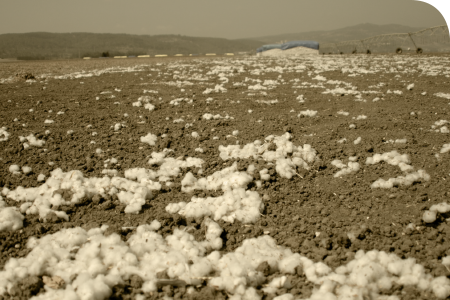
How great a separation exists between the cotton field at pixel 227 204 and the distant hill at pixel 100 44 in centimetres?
4684

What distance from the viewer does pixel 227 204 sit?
2.65m

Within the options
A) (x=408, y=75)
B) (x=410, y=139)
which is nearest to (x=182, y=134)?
(x=410, y=139)

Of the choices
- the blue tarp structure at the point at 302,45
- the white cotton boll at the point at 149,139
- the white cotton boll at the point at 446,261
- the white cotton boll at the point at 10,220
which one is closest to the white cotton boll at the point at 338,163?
the white cotton boll at the point at 446,261

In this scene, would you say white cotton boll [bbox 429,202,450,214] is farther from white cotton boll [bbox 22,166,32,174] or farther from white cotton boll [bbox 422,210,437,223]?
white cotton boll [bbox 22,166,32,174]

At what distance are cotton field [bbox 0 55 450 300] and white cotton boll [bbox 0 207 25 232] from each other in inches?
0.4

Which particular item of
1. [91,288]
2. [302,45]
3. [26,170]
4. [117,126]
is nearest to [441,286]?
[91,288]

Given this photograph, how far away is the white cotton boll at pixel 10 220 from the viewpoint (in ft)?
7.65

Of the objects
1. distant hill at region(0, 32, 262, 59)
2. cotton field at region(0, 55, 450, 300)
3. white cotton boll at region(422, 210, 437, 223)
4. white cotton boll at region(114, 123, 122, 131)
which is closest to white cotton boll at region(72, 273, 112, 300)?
cotton field at region(0, 55, 450, 300)

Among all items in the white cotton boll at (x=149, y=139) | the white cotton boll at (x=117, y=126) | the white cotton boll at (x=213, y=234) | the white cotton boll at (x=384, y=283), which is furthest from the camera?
the white cotton boll at (x=117, y=126)

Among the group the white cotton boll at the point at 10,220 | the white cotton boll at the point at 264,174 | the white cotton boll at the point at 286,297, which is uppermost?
the white cotton boll at the point at 264,174

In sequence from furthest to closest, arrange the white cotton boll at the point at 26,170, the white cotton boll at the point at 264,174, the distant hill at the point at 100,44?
the distant hill at the point at 100,44 < the white cotton boll at the point at 26,170 < the white cotton boll at the point at 264,174

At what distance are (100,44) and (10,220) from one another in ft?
225

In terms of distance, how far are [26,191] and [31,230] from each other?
0.67 metres

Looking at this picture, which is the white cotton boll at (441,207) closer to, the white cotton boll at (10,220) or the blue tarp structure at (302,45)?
the white cotton boll at (10,220)
